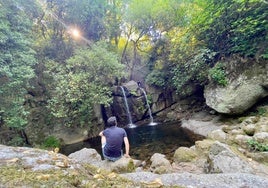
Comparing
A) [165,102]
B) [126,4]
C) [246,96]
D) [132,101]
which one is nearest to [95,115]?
[132,101]

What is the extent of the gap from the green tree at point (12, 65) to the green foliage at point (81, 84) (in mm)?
2783

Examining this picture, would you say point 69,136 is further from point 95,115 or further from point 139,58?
point 139,58

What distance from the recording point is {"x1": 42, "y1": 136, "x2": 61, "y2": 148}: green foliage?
13242mm

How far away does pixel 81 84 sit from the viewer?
14.0 meters

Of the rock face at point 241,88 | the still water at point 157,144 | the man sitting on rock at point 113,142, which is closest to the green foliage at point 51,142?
the still water at point 157,144

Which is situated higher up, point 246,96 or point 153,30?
point 153,30

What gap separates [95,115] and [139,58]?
11564 millimetres

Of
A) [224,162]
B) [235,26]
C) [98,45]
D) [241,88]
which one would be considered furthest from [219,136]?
[98,45]

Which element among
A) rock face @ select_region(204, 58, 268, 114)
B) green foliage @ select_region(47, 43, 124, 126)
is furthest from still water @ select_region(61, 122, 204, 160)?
rock face @ select_region(204, 58, 268, 114)

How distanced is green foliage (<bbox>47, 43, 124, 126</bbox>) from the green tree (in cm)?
278

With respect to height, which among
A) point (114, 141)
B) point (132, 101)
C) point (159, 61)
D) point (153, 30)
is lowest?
point (114, 141)

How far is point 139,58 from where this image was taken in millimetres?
25500

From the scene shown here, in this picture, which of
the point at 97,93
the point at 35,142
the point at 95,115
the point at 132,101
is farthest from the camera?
the point at 132,101

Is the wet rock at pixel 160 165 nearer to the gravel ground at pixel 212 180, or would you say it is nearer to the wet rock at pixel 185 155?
the wet rock at pixel 185 155
